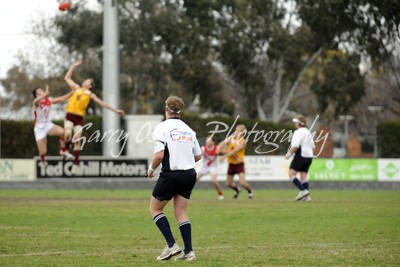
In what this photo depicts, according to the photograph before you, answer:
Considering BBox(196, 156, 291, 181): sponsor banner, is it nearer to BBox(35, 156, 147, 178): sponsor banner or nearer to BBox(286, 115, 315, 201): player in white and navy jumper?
BBox(35, 156, 147, 178): sponsor banner

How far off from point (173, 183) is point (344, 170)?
1136 inches

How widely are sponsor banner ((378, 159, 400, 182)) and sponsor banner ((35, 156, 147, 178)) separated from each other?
34.6 ft

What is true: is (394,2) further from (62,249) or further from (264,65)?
(62,249)

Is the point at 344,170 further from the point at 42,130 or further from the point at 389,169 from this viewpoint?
the point at 42,130

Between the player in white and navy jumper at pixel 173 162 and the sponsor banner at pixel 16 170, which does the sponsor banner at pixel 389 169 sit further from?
the player in white and navy jumper at pixel 173 162

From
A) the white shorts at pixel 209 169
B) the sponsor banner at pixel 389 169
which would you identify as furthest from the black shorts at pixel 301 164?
the sponsor banner at pixel 389 169

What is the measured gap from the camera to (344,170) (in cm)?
3925

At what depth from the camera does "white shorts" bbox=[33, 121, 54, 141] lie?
80.9 feet

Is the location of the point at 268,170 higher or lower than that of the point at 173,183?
lower

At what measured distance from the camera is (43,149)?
81.3 ft

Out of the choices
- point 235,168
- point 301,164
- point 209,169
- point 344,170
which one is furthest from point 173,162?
point 344,170

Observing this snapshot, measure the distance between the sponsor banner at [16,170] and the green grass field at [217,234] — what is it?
16.1 meters

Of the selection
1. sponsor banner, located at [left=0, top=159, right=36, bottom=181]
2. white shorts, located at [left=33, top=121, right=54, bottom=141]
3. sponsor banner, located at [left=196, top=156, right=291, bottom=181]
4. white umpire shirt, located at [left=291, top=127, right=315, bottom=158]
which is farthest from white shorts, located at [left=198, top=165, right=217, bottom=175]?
sponsor banner, located at [left=0, top=159, right=36, bottom=181]

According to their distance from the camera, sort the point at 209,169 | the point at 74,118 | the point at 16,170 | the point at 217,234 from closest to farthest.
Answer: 1. the point at 217,234
2. the point at 74,118
3. the point at 209,169
4. the point at 16,170
